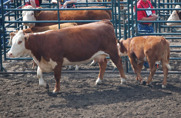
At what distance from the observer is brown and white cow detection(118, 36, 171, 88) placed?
6820 mm

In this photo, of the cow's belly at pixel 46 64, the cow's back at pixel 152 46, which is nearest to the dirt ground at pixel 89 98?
the cow's belly at pixel 46 64

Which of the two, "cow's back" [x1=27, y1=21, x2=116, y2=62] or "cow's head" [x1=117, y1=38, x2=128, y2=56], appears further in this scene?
"cow's head" [x1=117, y1=38, x2=128, y2=56]

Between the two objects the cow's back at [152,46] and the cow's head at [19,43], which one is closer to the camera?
the cow's head at [19,43]

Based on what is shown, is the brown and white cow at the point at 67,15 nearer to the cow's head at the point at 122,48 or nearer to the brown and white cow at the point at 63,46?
the cow's head at the point at 122,48

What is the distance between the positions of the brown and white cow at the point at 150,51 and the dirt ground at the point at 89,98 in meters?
0.37

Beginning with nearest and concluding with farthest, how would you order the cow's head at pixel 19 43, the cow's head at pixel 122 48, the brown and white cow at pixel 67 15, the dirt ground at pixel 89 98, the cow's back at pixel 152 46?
the dirt ground at pixel 89 98
the cow's head at pixel 19 43
the cow's back at pixel 152 46
the cow's head at pixel 122 48
the brown and white cow at pixel 67 15

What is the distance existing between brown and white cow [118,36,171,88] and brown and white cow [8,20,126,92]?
1.54 ft

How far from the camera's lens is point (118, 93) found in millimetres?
6715

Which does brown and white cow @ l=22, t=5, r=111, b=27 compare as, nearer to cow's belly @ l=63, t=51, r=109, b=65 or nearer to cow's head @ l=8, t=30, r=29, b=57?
cow's belly @ l=63, t=51, r=109, b=65

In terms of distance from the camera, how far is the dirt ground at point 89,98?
567 centimetres

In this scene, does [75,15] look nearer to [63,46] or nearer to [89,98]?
[63,46]

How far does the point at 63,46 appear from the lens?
672cm

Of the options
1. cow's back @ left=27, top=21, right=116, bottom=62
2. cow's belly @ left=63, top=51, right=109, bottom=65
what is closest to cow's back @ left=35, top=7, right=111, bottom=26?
cow's back @ left=27, top=21, right=116, bottom=62

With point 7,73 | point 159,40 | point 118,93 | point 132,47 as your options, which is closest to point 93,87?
point 118,93
